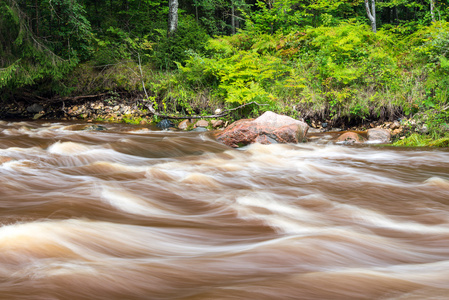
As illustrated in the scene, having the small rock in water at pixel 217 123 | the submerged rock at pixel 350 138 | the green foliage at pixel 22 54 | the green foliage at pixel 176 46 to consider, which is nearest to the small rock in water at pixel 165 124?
the small rock in water at pixel 217 123

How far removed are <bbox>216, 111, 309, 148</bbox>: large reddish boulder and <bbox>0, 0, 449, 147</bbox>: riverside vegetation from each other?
233 cm

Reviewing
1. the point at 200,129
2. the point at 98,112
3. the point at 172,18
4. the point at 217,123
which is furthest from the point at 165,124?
the point at 172,18

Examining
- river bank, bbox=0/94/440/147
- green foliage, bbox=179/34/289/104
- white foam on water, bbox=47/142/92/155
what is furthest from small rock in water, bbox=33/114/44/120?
white foam on water, bbox=47/142/92/155

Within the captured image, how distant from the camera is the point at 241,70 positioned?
1088 cm

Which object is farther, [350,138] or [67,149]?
[350,138]

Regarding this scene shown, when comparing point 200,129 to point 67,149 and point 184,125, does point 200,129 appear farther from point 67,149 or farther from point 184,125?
point 67,149

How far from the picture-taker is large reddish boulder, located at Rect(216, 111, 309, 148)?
704 centimetres

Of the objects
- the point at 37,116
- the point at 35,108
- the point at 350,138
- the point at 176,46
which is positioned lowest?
the point at 350,138

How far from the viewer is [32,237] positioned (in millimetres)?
1994

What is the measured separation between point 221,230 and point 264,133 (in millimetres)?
4754

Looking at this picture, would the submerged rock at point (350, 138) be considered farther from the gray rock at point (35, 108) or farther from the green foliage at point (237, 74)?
the gray rock at point (35, 108)

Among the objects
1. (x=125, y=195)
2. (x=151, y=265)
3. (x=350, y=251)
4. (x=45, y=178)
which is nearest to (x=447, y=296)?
(x=350, y=251)

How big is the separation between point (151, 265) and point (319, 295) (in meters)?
0.88

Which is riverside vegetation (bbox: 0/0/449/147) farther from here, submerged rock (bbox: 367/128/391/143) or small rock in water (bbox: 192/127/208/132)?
small rock in water (bbox: 192/127/208/132)
